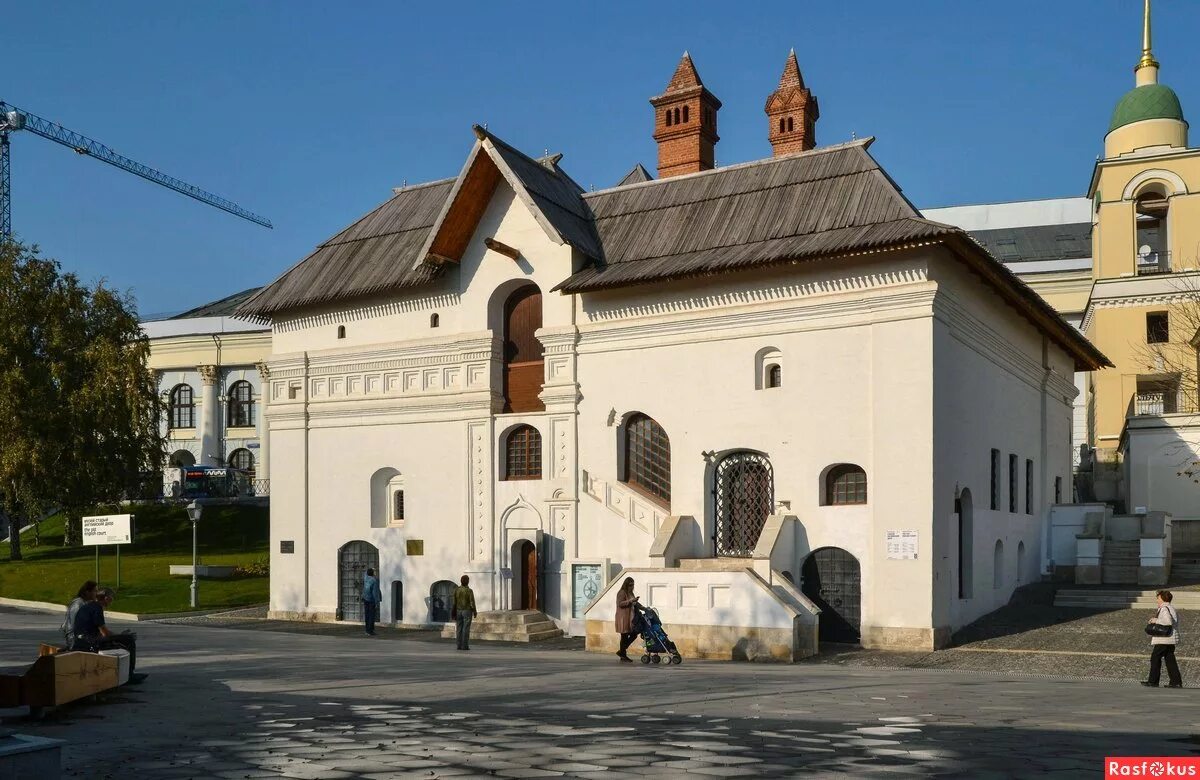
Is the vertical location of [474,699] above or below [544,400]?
below

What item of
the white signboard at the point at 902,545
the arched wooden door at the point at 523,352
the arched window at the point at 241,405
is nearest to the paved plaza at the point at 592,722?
the white signboard at the point at 902,545

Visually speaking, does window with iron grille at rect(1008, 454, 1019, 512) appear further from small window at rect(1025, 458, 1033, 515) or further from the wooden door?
the wooden door

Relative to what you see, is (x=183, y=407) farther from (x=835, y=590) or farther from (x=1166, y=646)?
(x=1166, y=646)

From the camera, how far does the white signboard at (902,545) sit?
22594 mm

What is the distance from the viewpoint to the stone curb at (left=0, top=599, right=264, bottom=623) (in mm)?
30359

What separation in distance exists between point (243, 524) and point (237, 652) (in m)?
26.5

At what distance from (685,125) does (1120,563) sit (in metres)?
17.5

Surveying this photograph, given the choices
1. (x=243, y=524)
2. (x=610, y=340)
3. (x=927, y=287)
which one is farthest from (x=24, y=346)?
(x=927, y=287)

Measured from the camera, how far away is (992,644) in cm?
2234

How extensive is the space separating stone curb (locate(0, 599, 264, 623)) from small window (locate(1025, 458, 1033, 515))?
70.7 feet

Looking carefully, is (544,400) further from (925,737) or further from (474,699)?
(925,737)

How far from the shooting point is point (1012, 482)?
29.4m

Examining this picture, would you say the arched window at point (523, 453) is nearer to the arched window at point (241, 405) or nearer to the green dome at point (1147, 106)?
the green dome at point (1147, 106)

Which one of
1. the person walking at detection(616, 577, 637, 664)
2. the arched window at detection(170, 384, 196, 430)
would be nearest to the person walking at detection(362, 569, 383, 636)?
the person walking at detection(616, 577, 637, 664)
